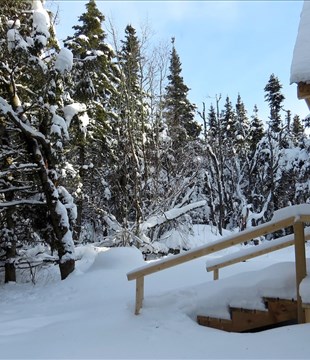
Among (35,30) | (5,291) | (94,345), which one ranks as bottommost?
(5,291)

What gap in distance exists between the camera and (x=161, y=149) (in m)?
16.5

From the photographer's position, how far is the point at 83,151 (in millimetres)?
16562

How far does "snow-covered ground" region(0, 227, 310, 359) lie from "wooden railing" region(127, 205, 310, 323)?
0.37 metres

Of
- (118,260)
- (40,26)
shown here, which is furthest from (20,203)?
(40,26)

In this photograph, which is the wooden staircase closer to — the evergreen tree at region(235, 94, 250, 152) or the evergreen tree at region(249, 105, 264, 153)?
the evergreen tree at region(235, 94, 250, 152)

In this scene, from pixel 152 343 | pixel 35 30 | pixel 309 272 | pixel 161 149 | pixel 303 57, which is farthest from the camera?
pixel 161 149

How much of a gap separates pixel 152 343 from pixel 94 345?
0.67 metres

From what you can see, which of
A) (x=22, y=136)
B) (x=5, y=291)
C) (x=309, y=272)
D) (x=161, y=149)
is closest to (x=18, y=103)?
(x=22, y=136)

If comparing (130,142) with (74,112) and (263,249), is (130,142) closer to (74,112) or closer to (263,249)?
(74,112)

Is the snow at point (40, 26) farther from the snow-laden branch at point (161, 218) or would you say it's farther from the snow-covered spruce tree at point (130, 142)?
the snow-laden branch at point (161, 218)

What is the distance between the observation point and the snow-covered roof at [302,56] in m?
3.55

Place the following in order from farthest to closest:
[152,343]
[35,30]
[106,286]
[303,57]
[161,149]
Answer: [161,149] < [35,30] < [106,286] < [152,343] < [303,57]

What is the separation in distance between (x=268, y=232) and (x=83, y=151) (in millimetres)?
12832

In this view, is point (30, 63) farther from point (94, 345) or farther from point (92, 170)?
point (92, 170)
